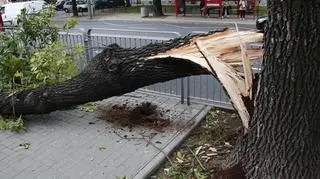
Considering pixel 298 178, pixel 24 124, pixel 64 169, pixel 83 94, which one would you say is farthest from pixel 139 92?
pixel 298 178

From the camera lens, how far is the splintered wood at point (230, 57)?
3.65 metres

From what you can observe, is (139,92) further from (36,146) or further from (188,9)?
(188,9)

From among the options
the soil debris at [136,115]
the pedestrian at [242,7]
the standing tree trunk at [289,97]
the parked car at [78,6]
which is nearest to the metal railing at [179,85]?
the soil debris at [136,115]

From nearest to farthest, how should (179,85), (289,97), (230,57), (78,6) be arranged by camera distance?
(289,97), (230,57), (179,85), (78,6)

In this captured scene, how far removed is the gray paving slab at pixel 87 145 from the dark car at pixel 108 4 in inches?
1275

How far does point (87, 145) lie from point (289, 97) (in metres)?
2.71

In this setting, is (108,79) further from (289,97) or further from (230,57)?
(289,97)

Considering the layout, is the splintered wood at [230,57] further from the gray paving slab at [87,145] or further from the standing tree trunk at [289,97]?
the gray paving slab at [87,145]

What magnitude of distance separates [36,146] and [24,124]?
86cm

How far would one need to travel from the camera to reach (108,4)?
37.6 metres

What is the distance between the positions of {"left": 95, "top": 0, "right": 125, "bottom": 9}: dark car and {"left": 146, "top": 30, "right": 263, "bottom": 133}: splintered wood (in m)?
33.7

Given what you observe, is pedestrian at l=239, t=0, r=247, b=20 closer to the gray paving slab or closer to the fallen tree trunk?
the gray paving slab

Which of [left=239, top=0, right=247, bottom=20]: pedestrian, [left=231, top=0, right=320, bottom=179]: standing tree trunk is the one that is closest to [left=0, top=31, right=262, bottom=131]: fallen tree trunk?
[left=231, top=0, right=320, bottom=179]: standing tree trunk

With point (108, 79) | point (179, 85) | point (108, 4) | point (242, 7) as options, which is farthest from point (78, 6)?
point (108, 79)
